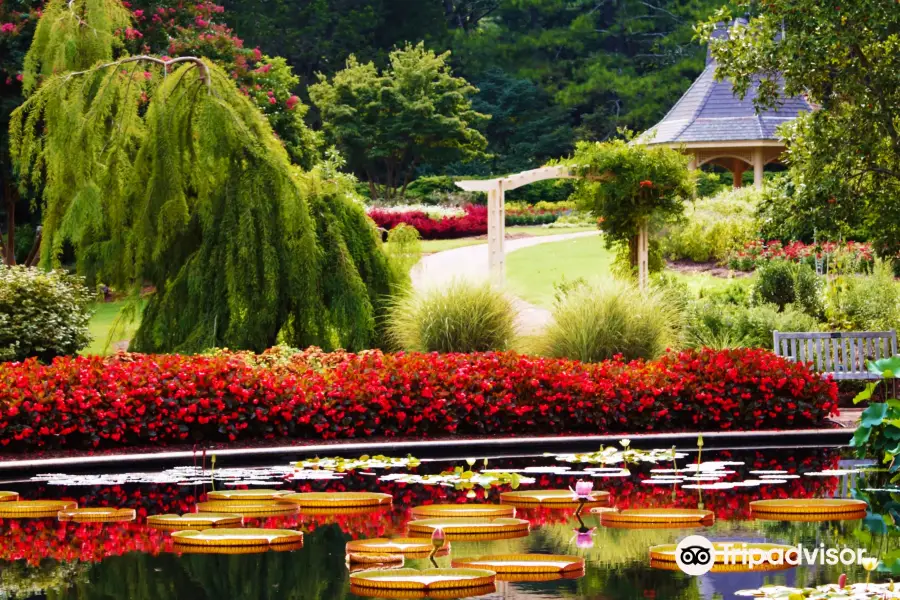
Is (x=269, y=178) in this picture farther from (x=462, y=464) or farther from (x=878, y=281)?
(x=878, y=281)

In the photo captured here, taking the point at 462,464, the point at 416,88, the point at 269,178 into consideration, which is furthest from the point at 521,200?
the point at 462,464

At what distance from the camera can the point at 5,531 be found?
7.78 meters

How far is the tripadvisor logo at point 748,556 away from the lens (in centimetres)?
640

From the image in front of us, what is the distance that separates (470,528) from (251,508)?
4.71 ft

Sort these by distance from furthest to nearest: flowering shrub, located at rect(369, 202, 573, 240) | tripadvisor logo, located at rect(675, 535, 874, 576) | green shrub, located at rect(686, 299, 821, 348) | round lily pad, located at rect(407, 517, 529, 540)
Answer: flowering shrub, located at rect(369, 202, 573, 240), green shrub, located at rect(686, 299, 821, 348), round lily pad, located at rect(407, 517, 529, 540), tripadvisor logo, located at rect(675, 535, 874, 576)

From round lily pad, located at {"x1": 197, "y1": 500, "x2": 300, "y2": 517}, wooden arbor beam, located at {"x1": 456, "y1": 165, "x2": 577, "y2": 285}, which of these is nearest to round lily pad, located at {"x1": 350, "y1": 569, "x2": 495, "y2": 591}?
round lily pad, located at {"x1": 197, "y1": 500, "x2": 300, "y2": 517}

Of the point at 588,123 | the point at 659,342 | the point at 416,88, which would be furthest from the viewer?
the point at 588,123

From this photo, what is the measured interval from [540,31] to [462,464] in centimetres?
4664

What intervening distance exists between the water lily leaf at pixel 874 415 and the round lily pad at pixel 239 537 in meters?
4.09

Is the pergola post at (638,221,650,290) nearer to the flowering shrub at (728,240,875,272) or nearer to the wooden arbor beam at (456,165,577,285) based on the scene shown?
the wooden arbor beam at (456,165,577,285)

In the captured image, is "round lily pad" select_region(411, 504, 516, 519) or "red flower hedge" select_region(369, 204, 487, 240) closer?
"round lily pad" select_region(411, 504, 516, 519)

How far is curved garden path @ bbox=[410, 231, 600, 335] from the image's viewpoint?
49.2ft

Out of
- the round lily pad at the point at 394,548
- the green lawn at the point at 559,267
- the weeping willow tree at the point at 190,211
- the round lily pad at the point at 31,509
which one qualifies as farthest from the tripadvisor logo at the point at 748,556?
the green lawn at the point at 559,267

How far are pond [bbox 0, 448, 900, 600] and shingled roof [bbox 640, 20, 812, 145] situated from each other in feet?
91.7
